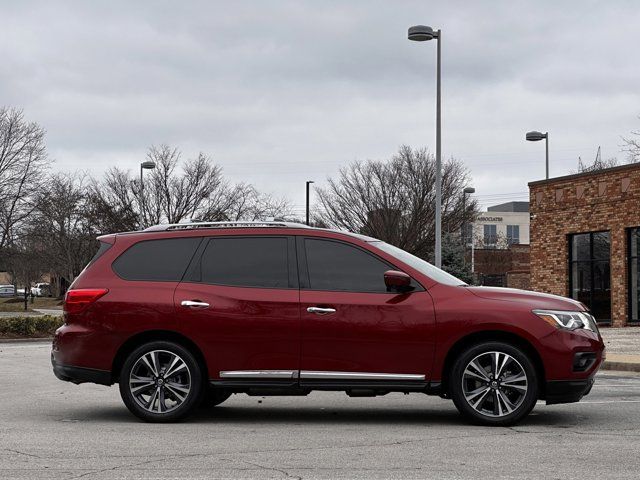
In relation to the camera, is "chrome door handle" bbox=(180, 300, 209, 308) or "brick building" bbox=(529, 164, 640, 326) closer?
"chrome door handle" bbox=(180, 300, 209, 308)

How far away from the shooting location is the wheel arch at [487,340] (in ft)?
29.9

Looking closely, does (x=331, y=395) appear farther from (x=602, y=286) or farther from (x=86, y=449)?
(x=602, y=286)

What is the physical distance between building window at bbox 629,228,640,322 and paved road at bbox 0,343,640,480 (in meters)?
20.1

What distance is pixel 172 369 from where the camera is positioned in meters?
9.31

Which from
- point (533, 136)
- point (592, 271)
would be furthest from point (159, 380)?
point (533, 136)

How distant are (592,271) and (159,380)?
84.7ft

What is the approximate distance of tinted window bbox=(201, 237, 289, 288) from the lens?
31.1 ft

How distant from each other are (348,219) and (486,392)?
4150 cm

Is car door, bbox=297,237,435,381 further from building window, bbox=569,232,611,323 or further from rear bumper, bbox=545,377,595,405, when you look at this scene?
building window, bbox=569,232,611,323

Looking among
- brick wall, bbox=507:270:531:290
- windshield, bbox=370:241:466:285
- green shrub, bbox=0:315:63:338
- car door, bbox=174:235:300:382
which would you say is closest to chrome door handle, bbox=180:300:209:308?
car door, bbox=174:235:300:382

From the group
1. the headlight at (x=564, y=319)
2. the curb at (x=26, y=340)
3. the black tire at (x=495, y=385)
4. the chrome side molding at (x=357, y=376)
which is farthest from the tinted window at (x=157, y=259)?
the curb at (x=26, y=340)

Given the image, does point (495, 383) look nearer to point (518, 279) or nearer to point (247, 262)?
point (247, 262)

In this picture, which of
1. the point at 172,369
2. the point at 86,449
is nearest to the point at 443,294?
the point at 172,369

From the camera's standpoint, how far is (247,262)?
9.60 metres
